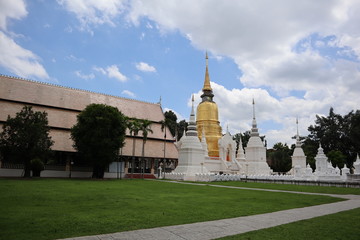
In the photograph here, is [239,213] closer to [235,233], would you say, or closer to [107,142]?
[235,233]

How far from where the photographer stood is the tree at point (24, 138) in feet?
83.8

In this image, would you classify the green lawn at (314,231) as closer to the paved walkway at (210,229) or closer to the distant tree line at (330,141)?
the paved walkway at (210,229)

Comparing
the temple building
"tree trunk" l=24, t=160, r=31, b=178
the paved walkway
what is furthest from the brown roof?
the paved walkway

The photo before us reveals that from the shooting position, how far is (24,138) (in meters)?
25.4

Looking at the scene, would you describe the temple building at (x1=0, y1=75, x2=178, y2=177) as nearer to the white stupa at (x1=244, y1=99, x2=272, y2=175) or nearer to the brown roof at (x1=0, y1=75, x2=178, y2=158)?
the brown roof at (x1=0, y1=75, x2=178, y2=158)

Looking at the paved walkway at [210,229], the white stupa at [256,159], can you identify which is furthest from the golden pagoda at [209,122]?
the paved walkway at [210,229]

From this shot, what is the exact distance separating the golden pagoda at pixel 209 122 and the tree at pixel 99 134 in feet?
52.7

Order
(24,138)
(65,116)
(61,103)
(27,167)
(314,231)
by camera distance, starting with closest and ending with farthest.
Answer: (314,231), (24,138), (27,167), (65,116), (61,103)

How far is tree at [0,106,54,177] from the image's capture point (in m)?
25.5

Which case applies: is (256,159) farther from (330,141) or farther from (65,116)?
(65,116)

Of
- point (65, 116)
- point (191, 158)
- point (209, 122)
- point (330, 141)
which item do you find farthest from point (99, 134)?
point (330, 141)

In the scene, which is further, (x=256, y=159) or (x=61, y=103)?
(x=256, y=159)

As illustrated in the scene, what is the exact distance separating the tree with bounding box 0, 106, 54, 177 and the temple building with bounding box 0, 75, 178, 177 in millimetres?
Result: 2756

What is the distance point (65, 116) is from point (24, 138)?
10.4 metres
